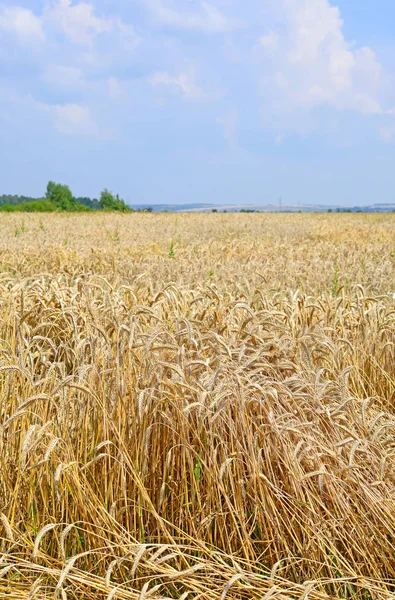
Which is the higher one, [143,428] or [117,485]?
[143,428]

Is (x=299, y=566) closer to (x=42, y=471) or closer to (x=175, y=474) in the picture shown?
(x=175, y=474)

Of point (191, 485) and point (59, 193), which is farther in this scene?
point (59, 193)

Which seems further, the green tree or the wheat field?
the green tree

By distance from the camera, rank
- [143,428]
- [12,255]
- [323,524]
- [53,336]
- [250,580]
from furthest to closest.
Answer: [12,255] < [53,336] < [143,428] < [323,524] < [250,580]

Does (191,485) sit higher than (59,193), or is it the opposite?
(59,193)

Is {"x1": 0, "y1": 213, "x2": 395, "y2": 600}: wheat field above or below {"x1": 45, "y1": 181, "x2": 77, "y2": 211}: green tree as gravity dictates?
below

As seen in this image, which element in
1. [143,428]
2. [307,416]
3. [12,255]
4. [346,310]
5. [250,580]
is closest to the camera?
[250,580]

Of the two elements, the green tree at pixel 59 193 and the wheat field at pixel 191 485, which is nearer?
the wheat field at pixel 191 485

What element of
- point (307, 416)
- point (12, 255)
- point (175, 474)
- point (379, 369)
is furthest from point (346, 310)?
point (12, 255)

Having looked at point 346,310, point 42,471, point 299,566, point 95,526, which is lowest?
point 299,566

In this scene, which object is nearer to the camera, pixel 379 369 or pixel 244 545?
pixel 244 545

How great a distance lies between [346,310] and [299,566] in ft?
8.78

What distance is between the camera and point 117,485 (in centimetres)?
254

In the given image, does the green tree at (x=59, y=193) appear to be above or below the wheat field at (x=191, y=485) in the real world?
above
